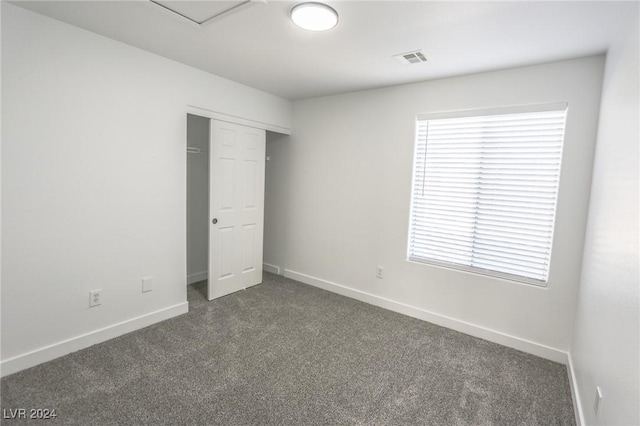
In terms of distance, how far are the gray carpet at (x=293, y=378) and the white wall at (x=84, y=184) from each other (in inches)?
10.5

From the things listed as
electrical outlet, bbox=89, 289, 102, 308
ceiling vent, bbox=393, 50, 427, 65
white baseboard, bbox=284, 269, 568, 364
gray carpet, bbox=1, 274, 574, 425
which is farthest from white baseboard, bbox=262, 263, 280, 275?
ceiling vent, bbox=393, 50, 427, 65

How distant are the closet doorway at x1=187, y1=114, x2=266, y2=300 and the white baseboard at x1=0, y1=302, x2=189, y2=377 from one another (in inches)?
22.2

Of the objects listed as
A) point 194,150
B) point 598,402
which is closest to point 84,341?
point 194,150

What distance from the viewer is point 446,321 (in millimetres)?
3160

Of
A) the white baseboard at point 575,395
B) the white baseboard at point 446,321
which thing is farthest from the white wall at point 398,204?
the white baseboard at point 575,395

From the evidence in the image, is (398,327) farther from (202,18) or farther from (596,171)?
(202,18)

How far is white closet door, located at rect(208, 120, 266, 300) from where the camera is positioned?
3.49m

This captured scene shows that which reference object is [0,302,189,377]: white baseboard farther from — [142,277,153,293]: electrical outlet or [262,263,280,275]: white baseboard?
[262,263,280,275]: white baseboard

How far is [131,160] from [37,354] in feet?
5.24

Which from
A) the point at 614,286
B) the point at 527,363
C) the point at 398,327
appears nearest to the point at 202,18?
the point at 614,286

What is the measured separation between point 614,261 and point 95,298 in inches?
138

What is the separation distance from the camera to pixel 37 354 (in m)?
2.27

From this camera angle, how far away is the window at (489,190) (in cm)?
266

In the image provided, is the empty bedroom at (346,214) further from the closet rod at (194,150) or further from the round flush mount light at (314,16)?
the closet rod at (194,150)
